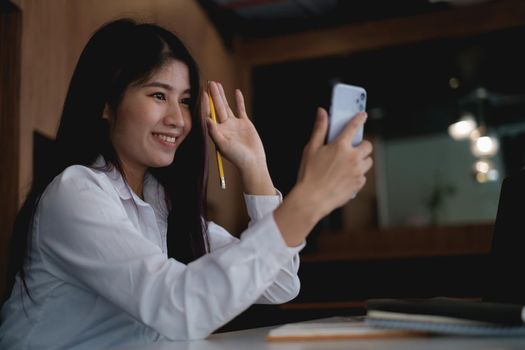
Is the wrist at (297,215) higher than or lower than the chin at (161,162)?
lower

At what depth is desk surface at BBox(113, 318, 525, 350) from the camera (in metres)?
0.74

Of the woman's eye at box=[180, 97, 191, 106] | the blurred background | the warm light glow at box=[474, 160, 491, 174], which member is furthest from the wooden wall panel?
the warm light glow at box=[474, 160, 491, 174]

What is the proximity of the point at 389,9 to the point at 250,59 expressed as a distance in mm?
1217

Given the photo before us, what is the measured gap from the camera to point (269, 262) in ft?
3.17

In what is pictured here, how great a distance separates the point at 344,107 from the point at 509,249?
0.49 metres

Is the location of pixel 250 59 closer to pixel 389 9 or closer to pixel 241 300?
pixel 389 9

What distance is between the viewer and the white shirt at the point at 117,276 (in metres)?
0.97

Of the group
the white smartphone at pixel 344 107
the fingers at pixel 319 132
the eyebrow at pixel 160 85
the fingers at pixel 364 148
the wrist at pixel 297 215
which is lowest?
→ the wrist at pixel 297 215

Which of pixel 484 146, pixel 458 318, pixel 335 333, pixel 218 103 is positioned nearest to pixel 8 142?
pixel 218 103

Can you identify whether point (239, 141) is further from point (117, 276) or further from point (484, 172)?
point (484, 172)

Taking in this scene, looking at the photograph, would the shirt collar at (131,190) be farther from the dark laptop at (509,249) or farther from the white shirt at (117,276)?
the dark laptop at (509,249)

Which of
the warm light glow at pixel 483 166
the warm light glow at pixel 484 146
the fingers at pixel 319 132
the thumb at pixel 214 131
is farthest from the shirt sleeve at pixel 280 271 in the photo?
the warm light glow at pixel 483 166

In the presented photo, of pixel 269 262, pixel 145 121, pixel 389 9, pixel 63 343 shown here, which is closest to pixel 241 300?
pixel 269 262

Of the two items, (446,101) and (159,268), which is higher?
(446,101)
